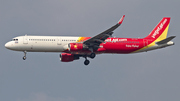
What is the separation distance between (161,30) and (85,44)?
1704 centimetres

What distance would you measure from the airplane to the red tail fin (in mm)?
797

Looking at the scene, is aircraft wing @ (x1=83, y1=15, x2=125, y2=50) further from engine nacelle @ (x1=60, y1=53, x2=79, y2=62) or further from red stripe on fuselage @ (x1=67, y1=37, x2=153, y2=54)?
engine nacelle @ (x1=60, y1=53, x2=79, y2=62)

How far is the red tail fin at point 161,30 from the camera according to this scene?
236 feet

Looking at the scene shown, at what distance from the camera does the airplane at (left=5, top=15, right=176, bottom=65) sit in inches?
2554

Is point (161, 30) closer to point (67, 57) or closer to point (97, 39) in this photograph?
point (97, 39)

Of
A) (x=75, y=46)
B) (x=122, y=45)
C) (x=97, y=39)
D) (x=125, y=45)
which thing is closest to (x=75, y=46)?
(x=75, y=46)

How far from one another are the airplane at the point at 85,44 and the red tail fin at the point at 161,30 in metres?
0.80

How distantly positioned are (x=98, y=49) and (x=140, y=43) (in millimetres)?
8570

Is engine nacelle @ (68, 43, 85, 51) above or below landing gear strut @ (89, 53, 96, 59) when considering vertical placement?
above

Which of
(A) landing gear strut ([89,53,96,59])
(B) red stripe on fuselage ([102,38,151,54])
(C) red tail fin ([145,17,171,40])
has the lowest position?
(A) landing gear strut ([89,53,96,59])

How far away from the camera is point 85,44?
6544 cm

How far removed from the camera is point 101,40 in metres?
64.4

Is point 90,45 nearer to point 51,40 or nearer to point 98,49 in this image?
point 98,49

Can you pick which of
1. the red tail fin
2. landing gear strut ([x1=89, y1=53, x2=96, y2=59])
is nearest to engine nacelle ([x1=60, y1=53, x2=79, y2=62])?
landing gear strut ([x1=89, y1=53, x2=96, y2=59])
